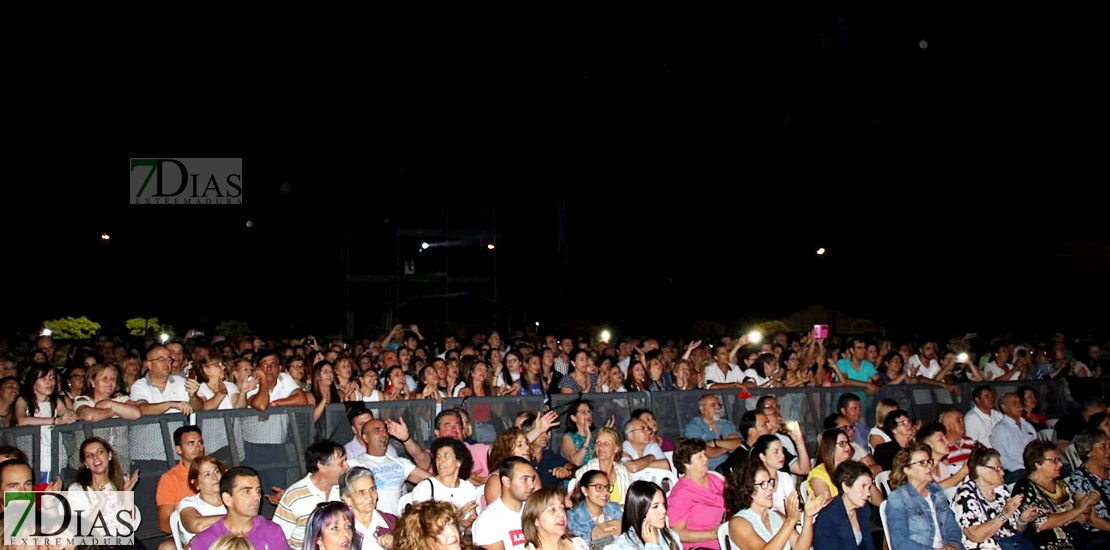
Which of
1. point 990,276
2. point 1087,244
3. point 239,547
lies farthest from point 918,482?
point 990,276

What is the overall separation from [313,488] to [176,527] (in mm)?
922

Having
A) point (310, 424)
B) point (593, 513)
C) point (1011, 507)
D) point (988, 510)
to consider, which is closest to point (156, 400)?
point (310, 424)

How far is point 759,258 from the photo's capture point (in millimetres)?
52812

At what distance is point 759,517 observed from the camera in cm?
688

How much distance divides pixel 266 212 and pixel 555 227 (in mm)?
17946

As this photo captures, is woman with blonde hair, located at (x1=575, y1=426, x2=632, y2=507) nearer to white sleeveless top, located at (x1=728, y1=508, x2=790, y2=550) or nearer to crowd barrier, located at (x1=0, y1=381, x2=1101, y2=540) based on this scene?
white sleeveless top, located at (x1=728, y1=508, x2=790, y2=550)

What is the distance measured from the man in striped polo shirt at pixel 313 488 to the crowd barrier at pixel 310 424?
62.9 inches

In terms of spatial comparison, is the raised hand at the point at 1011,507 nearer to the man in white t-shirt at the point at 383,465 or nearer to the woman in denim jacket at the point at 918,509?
the woman in denim jacket at the point at 918,509

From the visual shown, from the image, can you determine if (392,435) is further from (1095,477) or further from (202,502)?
(1095,477)

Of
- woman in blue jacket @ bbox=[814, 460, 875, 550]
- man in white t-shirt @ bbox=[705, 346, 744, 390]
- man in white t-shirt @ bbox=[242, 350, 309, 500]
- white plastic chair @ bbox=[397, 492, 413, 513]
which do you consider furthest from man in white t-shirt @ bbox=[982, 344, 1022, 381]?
man in white t-shirt @ bbox=[242, 350, 309, 500]

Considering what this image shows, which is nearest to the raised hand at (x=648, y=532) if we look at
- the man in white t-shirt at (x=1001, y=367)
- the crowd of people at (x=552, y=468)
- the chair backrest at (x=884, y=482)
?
the crowd of people at (x=552, y=468)

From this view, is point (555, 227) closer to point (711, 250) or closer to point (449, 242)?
point (449, 242)

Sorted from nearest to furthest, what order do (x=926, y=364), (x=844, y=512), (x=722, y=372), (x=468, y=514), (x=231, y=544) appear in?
(x=231, y=544), (x=844, y=512), (x=468, y=514), (x=722, y=372), (x=926, y=364)

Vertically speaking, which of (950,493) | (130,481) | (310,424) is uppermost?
(310,424)
